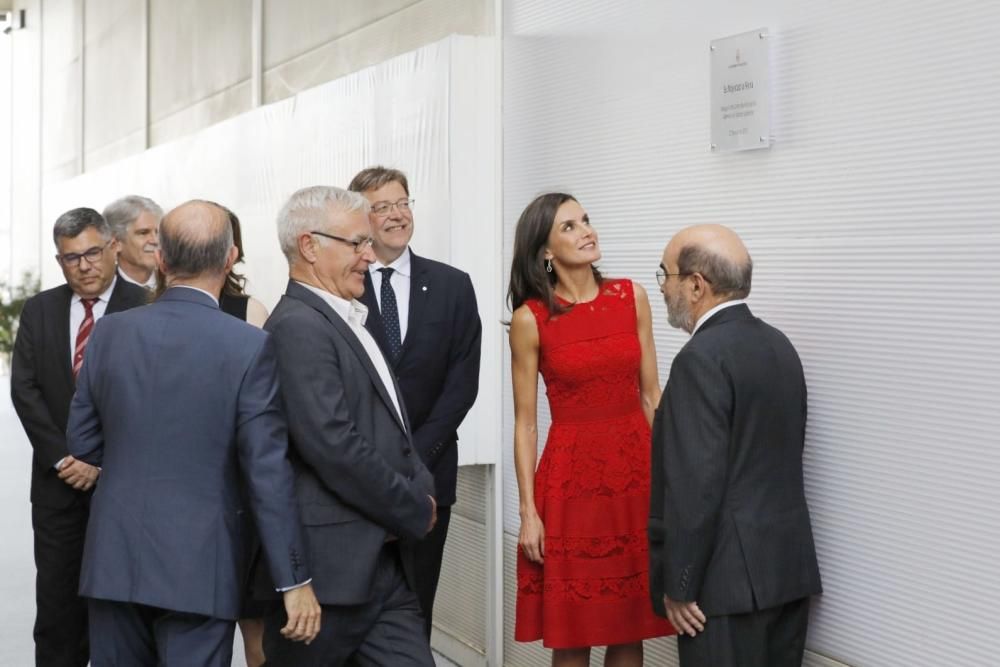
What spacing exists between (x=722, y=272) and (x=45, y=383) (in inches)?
98.1

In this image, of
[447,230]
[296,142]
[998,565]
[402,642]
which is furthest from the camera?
[296,142]

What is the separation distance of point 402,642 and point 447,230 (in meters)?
2.40

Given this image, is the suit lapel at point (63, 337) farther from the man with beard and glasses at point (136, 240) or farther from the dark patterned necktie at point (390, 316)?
the dark patterned necktie at point (390, 316)

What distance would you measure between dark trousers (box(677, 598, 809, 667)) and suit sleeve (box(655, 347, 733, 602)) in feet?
0.37

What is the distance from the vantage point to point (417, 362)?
4.28 metres

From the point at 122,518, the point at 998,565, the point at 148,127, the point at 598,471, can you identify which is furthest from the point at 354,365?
the point at 148,127

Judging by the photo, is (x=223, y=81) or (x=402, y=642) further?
(x=223, y=81)

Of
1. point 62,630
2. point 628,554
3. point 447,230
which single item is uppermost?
point 447,230

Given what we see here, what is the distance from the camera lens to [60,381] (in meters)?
4.44

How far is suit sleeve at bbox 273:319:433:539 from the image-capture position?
9.86 ft

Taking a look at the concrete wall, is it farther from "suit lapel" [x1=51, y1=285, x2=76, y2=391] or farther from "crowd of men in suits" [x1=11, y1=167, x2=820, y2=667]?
"crowd of men in suits" [x1=11, y1=167, x2=820, y2=667]

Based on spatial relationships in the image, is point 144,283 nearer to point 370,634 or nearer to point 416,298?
point 416,298

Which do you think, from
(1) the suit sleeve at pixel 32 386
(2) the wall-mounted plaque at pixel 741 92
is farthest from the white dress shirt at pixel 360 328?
(1) the suit sleeve at pixel 32 386

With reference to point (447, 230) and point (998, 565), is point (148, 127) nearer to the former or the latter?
point (447, 230)
